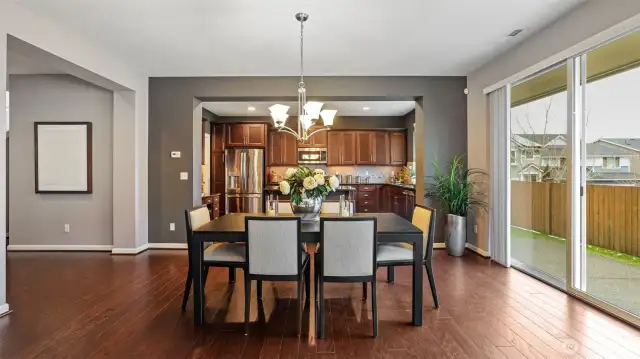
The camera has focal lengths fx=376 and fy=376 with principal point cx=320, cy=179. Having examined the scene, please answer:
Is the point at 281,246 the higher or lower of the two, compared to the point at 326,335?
higher

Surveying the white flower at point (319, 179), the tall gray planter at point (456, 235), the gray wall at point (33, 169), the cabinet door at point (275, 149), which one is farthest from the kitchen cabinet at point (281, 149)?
the white flower at point (319, 179)

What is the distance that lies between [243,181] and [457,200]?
4577mm

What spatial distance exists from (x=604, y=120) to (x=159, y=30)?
4.22 metres

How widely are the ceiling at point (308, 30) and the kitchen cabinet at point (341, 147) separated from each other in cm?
373

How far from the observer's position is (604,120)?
10.7 ft

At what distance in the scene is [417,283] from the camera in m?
2.74

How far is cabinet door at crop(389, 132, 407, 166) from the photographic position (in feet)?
28.8

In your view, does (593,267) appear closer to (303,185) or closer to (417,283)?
(417,283)

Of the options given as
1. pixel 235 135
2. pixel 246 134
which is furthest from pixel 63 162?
pixel 246 134

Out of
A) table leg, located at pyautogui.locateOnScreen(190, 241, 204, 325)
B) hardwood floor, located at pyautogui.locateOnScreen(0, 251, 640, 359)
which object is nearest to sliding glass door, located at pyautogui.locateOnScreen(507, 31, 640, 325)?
hardwood floor, located at pyautogui.locateOnScreen(0, 251, 640, 359)

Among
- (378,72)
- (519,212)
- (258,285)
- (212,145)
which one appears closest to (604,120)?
(519,212)

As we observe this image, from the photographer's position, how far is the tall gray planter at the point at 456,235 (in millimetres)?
4953

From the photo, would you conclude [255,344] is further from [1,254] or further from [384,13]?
[384,13]

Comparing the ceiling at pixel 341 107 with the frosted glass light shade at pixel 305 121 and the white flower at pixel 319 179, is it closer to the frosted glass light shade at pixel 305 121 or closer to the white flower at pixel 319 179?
the frosted glass light shade at pixel 305 121
